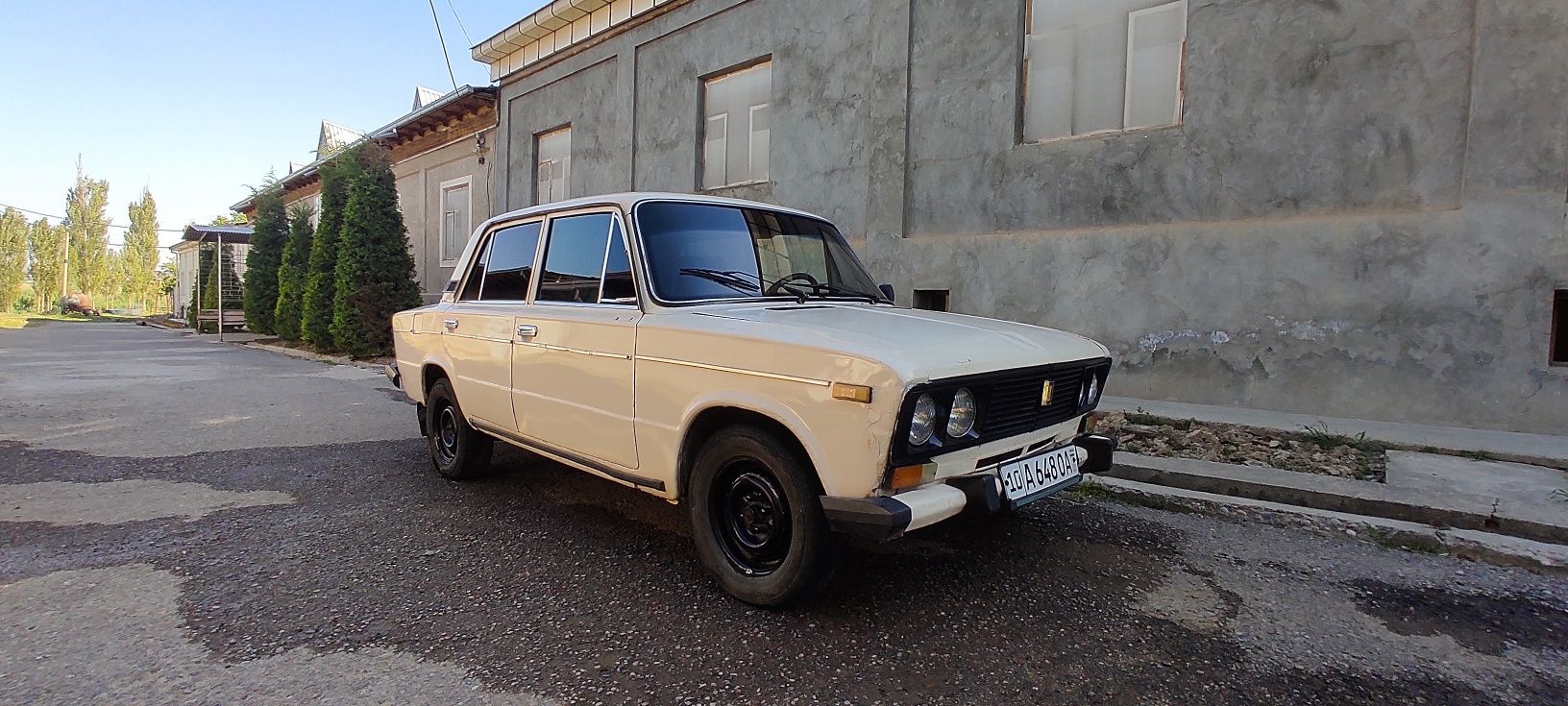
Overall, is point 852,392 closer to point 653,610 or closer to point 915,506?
point 915,506

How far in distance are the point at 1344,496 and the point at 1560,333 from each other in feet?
11.3

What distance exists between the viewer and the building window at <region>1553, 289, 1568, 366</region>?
5.60 m

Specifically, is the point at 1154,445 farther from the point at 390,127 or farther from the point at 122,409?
the point at 390,127

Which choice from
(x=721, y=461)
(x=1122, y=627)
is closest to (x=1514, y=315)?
(x=1122, y=627)

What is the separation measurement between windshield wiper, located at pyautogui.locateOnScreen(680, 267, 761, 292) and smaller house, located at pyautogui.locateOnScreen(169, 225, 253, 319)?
22333 millimetres

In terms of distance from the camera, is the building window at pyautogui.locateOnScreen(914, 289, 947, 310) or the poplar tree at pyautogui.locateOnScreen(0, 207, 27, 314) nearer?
A: the building window at pyautogui.locateOnScreen(914, 289, 947, 310)

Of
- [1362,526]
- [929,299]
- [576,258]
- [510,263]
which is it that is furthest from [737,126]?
[1362,526]

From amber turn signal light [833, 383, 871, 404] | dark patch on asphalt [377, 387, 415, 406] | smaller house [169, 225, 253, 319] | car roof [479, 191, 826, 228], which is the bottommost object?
dark patch on asphalt [377, 387, 415, 406]

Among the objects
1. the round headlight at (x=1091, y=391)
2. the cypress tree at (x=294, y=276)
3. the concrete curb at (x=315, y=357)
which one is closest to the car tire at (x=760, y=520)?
the round headlight at (x=1091, y=391)

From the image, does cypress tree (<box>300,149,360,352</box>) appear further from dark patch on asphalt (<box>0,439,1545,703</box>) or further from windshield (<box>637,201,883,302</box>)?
windshield (<box>637,201,883,302</box>)

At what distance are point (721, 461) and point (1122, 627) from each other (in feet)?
5.30

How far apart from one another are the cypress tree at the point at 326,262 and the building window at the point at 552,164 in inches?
141

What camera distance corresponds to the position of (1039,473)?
2.91 m

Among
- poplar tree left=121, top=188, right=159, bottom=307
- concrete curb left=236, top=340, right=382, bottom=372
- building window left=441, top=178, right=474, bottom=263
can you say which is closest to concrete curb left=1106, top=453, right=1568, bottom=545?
concrete curb left=236, top=340, right=382, bottom=372
